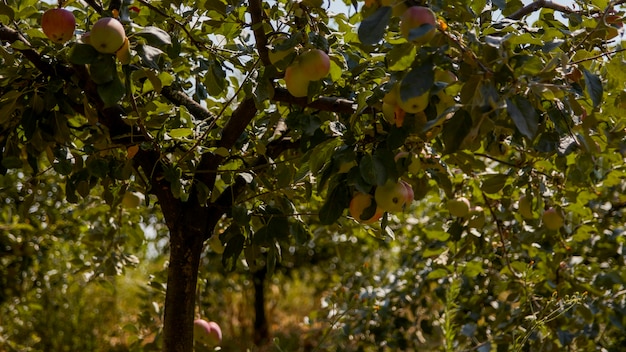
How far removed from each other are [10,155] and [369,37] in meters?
0.97

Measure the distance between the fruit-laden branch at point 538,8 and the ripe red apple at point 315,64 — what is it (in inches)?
15.7

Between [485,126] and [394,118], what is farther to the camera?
[394,118]

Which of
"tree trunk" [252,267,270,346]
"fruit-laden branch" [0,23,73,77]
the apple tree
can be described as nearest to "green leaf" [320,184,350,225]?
the apple tree

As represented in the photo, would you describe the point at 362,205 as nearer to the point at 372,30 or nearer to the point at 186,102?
the point at 372,30

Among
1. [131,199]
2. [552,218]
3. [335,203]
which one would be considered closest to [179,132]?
[335,203]

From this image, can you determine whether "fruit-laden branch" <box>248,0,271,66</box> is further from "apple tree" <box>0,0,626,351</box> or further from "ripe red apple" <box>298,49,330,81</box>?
"ripe red apple" <box>298,49,330,81</box>

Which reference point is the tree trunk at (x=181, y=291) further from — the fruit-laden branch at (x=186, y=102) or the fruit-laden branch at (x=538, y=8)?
the fruit-laden branch at (x=538, y=8)

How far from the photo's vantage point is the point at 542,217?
1880 millimetres

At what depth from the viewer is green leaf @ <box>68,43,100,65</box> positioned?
1.15 m

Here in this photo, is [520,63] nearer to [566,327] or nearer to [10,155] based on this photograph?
[10,155]

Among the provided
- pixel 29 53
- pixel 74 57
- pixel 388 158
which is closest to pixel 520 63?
pixel 388 158

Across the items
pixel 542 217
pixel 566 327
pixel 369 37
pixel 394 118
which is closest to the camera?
pixel 369 37

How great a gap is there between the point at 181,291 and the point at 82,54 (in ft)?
2.21

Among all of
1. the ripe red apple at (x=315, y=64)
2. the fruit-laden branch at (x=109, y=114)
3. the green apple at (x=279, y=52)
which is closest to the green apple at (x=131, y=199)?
the fruit-laden branch at (x=109, y=114)
